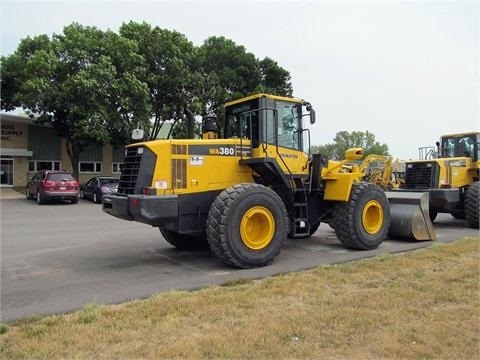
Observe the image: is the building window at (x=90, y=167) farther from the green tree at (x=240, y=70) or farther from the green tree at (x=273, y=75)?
the green tree at (x=273, y=75)

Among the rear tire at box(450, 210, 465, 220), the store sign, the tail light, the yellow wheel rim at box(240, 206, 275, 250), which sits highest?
the store sign

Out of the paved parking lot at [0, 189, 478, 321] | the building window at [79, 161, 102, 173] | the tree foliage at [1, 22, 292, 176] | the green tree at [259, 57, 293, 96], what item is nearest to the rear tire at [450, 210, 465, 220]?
the paved parking lot at [0, 189, 478, 321]

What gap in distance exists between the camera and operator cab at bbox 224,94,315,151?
8531 mm

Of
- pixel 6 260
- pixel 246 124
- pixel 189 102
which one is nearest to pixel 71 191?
pixel 189 102

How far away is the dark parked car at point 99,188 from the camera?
23794 mm

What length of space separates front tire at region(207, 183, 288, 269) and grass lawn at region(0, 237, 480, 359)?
963mm

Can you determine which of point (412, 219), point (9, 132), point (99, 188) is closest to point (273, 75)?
point (99, 188)

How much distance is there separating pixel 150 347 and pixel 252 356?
94 centimetres

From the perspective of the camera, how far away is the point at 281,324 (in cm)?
469

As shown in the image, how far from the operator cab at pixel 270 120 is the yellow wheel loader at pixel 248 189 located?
2cm

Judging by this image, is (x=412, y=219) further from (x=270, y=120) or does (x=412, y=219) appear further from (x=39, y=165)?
(x=39, y=165)

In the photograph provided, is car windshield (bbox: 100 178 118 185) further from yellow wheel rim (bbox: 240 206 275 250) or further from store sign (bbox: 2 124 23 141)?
yellow wheel rim (bbox: 240 206 275 250)

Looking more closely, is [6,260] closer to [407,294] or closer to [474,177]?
[407,294]

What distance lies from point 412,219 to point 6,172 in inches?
1214
